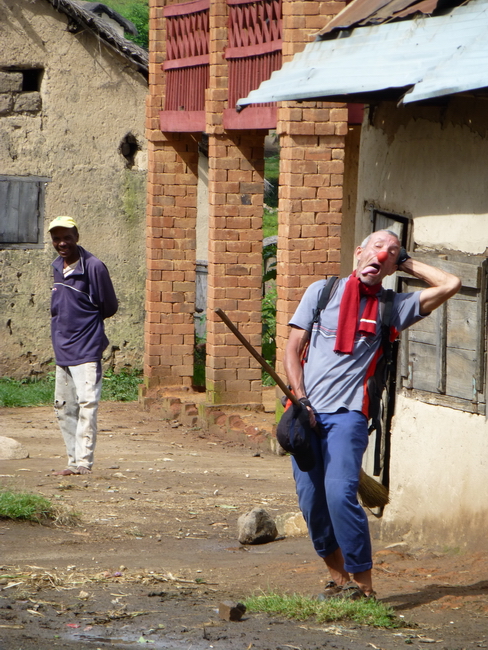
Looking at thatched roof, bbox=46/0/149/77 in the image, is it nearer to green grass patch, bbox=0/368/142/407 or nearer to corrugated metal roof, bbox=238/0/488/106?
green grass patch, bbox=0/368/142/407

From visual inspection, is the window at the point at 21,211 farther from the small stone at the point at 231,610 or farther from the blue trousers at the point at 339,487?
the small stone at the point at 231,610

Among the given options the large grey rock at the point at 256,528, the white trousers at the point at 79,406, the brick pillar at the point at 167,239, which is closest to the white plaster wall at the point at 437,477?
the large grey rock at the point at 256,528

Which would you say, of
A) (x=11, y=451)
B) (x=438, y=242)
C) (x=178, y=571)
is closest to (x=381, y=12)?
(x=438, y=242)

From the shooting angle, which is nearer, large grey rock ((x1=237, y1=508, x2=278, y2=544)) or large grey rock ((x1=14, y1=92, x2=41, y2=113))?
large grey rock ((x1=237, y1=508, x2=278, y2=544))

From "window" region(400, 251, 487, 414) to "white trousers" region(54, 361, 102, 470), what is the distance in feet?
8.43

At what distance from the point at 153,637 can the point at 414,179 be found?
10.4 ft

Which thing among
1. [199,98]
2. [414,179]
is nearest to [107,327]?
[199,98]

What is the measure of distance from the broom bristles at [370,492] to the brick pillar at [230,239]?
474cm

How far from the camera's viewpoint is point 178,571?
224 inches

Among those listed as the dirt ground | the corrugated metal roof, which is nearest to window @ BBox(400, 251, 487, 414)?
the dirt ground

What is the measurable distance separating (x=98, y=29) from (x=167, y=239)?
3.02m

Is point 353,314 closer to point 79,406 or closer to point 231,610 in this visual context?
point 231,610

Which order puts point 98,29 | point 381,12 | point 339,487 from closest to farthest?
point 339,487, point 381,12, point 98,29

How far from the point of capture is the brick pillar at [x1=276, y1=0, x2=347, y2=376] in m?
8.92
